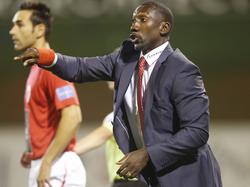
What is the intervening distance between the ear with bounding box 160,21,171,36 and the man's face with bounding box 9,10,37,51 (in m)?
1.47

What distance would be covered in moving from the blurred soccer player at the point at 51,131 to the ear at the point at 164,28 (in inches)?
43.8

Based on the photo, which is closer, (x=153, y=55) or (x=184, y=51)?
(x=153, y=55)

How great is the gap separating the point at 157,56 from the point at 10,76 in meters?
4.63

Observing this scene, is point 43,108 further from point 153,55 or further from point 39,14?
point 153,55

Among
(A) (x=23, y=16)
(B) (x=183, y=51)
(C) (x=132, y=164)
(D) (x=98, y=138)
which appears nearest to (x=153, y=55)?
(C) (x=132, y=164)

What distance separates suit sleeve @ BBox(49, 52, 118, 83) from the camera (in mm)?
3324

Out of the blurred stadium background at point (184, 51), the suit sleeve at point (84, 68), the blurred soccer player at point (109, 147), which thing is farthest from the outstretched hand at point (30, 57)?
the blurred stadium background at point (184, 51)

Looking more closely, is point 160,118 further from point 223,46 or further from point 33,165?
point 223,46

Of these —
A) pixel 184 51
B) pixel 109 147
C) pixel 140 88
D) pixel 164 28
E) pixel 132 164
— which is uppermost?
pixel 164 28

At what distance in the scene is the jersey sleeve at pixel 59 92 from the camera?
424 centimetres

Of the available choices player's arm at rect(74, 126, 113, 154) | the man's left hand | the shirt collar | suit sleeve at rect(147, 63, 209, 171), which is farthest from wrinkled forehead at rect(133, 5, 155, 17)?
player's arm at rect(74, 126, 113, 154)

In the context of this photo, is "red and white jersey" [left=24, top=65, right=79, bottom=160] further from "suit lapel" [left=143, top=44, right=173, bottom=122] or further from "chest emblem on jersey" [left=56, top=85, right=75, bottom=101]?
"suit lapel" [left=143, top=44, right=173, bottom=122]

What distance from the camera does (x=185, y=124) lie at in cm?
311

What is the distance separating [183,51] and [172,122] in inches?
168
